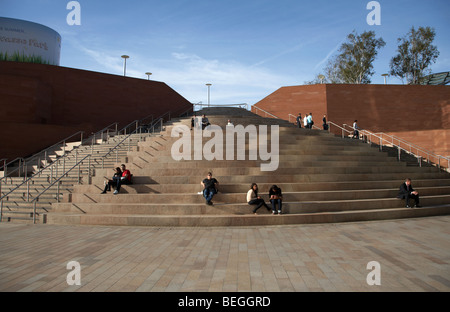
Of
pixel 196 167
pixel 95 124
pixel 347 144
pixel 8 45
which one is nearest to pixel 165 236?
pixel 196 167

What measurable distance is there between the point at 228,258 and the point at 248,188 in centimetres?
424

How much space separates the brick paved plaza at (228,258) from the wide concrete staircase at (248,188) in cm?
53

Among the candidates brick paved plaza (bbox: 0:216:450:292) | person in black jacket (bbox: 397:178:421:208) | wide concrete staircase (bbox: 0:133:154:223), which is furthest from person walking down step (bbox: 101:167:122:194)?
person in black jacket (bbox: 397:178:421:208)

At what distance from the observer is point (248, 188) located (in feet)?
28.8

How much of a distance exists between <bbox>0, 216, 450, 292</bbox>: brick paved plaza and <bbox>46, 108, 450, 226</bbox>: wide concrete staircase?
20.9 inches

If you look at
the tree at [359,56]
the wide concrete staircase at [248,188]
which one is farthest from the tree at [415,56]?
the wide concrete staircase at [248,188]

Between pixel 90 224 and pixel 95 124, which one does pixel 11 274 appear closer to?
pixel 90 224

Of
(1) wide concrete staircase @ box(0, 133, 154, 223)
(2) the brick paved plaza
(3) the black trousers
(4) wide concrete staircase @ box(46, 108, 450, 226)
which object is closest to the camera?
(2) the brick paved plaza

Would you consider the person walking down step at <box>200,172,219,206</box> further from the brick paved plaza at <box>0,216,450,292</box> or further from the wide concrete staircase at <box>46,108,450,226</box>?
the brick paved plaza at <box>0,216,450,292</box>

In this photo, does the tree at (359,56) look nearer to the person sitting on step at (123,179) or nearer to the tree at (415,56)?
the tree at (415,56)

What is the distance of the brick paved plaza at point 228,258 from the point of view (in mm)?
3576

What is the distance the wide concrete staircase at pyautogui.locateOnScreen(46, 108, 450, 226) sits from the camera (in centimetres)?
759

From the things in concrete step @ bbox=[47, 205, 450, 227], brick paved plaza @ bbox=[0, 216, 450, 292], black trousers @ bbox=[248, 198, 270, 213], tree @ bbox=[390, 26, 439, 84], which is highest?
tree @ bbox=[390, 26, 439, 84]

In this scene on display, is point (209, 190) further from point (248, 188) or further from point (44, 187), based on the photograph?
point (44, 187)
